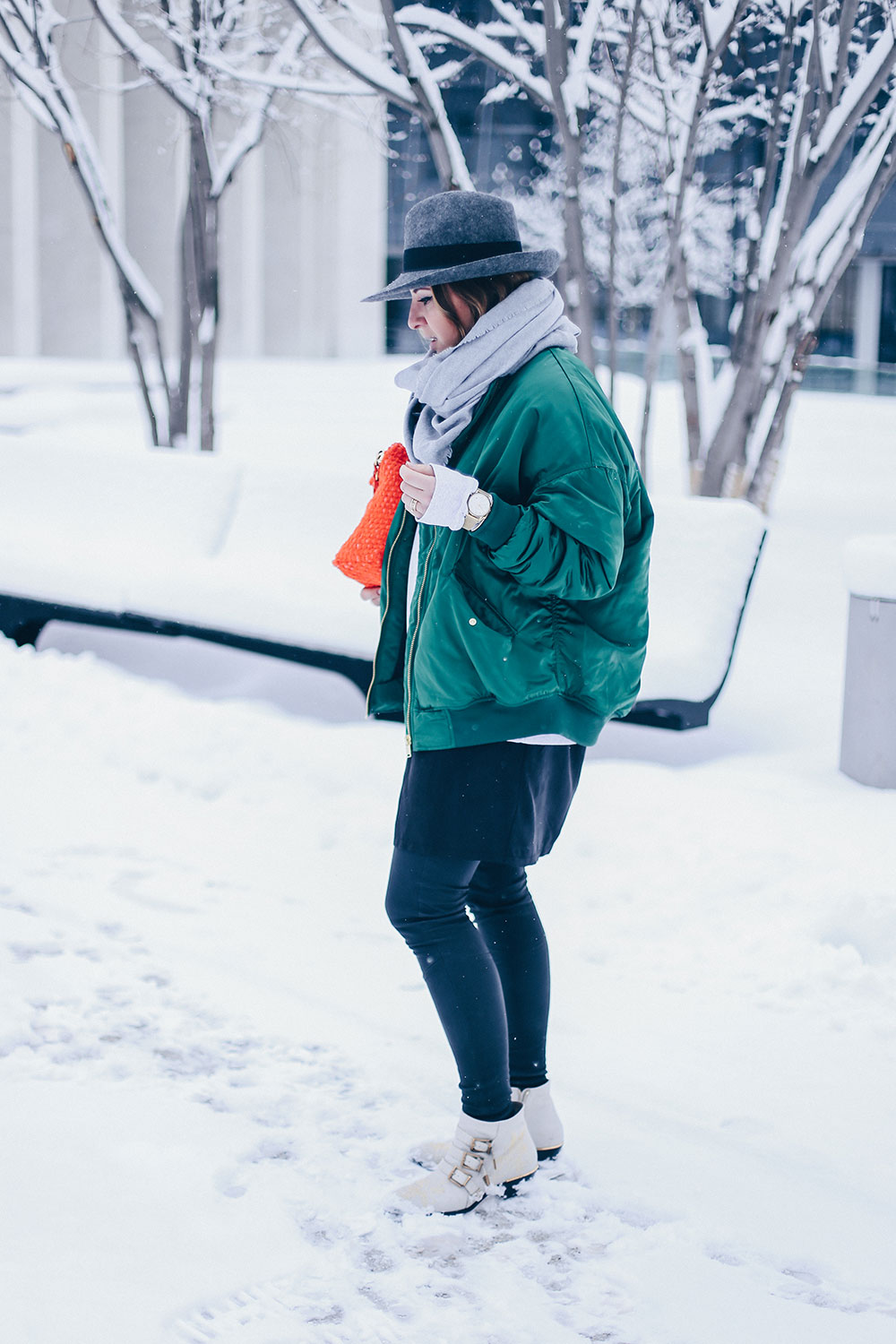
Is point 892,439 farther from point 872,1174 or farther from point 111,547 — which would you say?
point 872,1174

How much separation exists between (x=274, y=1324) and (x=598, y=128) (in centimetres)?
1884

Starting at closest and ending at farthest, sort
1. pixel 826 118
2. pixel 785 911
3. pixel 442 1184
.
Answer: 1. pixel 442 1184
2. pixel 785 911
3. pixel 826 118

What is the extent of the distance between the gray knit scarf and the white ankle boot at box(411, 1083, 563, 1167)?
4.03ft

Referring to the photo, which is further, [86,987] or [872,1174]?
[86,987]

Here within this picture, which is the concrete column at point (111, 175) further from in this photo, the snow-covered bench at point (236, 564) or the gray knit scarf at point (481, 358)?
the gray knit scarf at point (481, 358)

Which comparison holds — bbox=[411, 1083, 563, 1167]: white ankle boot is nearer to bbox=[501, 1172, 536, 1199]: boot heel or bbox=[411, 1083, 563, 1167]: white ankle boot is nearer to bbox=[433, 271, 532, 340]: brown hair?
bbox=[501, 1172, 536, 1199]: boot heel

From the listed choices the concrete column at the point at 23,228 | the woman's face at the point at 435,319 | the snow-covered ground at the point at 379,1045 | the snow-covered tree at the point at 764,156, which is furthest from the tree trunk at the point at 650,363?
the concrete column at the point at 23,228

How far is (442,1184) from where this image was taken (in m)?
2.43

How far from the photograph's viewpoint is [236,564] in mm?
6477

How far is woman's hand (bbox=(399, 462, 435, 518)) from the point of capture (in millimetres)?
2072

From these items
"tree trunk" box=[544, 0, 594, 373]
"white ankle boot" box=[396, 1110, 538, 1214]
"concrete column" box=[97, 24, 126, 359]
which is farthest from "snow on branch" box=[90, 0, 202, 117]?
"concrete column" box=[97, 24, 126, 359]

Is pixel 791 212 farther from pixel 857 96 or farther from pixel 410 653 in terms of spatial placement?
pixel 410 653

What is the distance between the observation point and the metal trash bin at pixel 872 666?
15.2 feet

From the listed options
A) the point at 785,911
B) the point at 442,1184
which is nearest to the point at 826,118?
the point at 785,911
